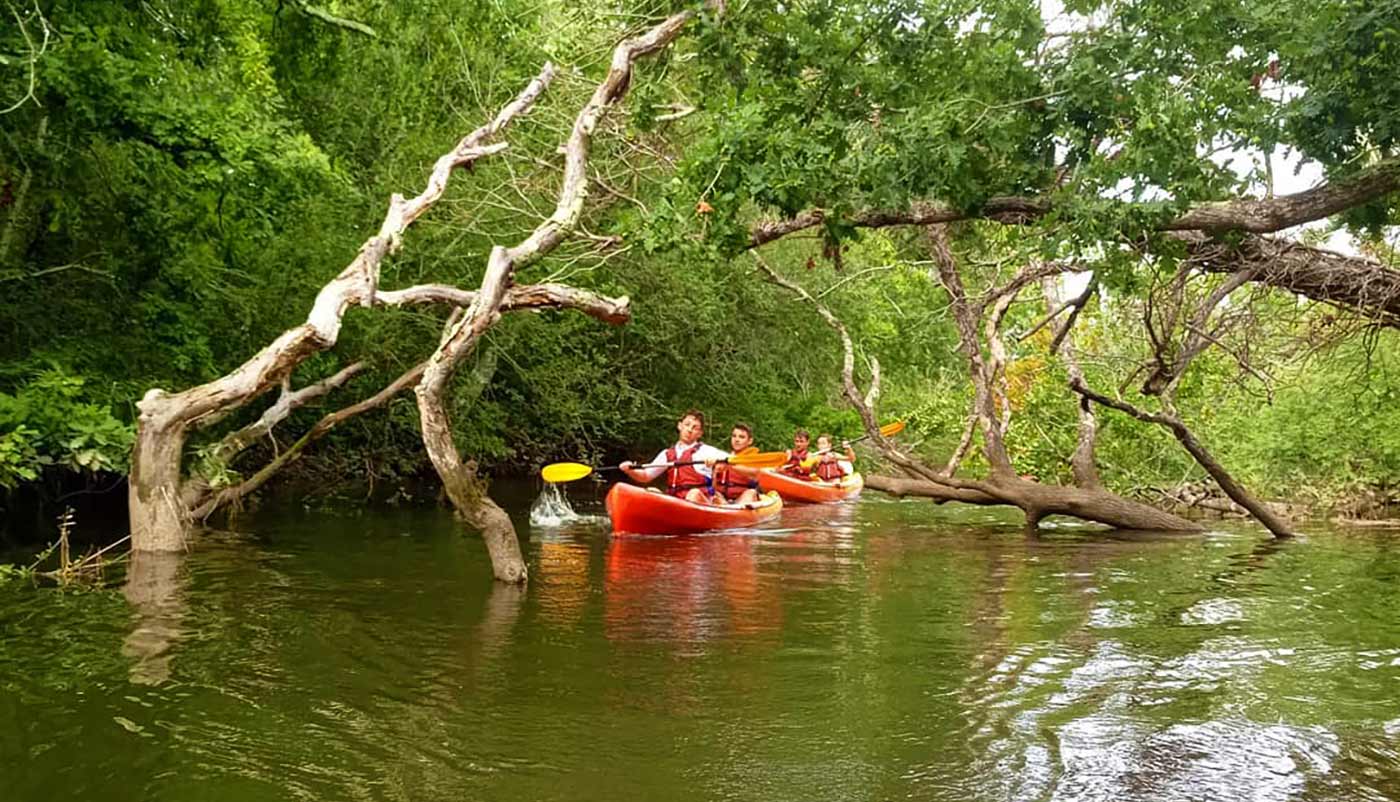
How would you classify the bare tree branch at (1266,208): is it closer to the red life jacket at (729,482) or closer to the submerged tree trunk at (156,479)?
the submerged tree trunk at (156,479)

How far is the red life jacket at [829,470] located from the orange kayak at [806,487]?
1.42ft

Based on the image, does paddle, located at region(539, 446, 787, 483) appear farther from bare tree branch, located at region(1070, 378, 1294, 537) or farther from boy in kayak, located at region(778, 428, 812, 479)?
bare tree branch, located at region(1070, 378, 1294, 537)

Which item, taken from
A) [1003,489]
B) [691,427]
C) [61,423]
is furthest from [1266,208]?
[691,427]

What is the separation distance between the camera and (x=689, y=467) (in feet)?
53.2

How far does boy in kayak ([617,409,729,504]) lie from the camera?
1560cm

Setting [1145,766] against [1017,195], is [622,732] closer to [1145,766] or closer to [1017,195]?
[1145,766]

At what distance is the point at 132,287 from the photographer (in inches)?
555

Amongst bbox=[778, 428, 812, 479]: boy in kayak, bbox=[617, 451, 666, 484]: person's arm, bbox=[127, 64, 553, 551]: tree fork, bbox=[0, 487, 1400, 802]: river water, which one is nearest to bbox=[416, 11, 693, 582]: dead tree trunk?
bbox=[0, 487, 1400, 802]: river water

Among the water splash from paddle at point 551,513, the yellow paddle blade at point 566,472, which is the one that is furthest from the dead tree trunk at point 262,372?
the water splash from paddle at point 551,513

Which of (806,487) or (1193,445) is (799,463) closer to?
(806,487)

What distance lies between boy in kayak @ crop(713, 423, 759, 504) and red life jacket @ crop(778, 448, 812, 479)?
93.7 inches

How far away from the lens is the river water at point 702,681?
5543 mm

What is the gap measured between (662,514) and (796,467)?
6.63m

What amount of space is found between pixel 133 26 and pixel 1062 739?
391 inches
